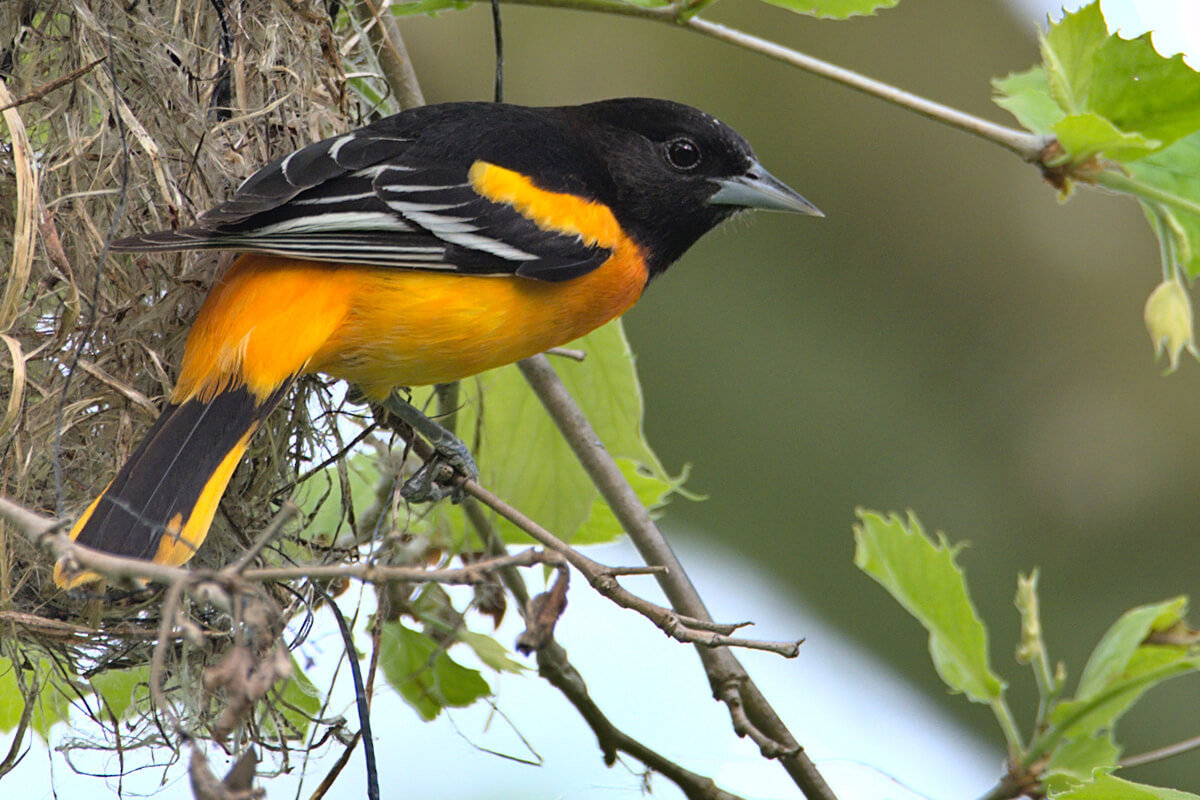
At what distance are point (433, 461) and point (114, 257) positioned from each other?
2.18 feet

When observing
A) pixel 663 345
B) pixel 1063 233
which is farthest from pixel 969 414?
pixel 663 345

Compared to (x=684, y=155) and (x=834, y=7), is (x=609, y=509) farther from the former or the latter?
(x=834, y=7)

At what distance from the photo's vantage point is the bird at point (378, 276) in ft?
6.41

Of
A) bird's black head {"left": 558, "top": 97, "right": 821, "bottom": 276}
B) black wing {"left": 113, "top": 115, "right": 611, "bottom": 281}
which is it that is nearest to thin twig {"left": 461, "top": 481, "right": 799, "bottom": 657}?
black wing {"left": 113, "top": 115, "right": 611, "bottom": 281}

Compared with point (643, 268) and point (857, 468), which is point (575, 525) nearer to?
point (643, 268)

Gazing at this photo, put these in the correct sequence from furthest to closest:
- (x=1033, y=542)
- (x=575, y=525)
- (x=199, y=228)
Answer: (x=1033, y=542) < (x=575, y=525) < (x=199, y=228)

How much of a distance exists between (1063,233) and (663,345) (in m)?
1.48

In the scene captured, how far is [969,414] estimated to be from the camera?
16.0 feet

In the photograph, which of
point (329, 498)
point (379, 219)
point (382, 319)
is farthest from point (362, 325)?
point (329, 498)

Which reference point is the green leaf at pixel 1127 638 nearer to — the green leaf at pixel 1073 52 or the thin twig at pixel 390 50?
the green leaf at pixel 1073 52

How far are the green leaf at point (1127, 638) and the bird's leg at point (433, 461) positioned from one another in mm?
1136

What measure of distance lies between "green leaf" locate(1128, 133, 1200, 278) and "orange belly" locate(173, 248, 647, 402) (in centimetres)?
103

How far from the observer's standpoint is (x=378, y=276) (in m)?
2.20

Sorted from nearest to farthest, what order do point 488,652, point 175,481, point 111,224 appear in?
point 175,481
point 111,224
point 488,652
